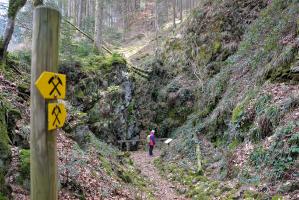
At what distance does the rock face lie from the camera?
14.8 meters

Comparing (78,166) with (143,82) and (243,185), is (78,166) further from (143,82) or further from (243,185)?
(143,82)

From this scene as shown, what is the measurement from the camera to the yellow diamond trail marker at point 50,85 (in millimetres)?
2697

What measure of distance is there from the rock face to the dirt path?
2.31 meters

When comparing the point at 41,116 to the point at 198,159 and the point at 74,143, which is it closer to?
the point at 74,143

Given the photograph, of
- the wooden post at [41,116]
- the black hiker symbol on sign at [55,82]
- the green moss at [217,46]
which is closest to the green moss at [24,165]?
the wooden post at [41,116]

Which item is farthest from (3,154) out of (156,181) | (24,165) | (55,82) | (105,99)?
(105,99)

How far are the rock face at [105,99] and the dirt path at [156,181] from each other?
2310mm

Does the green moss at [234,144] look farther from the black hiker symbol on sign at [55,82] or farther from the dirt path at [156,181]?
the black hiker symbol on sign at [55,82]

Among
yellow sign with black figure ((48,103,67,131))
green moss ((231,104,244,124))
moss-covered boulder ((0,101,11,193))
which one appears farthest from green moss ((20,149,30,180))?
green moss ((231,104,244,124))

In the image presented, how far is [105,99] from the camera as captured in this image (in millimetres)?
16344

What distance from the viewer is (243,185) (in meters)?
7.46

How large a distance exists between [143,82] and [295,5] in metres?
12.4

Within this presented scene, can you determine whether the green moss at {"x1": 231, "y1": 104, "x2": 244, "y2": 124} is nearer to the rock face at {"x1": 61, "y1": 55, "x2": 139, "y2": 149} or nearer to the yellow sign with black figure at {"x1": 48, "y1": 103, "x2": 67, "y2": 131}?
the rock face at {"x1": 61, "y1": 55, "x2": 139, "y2": 149}

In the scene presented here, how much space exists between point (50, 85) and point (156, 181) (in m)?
9.20
